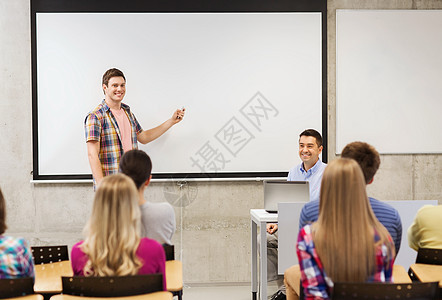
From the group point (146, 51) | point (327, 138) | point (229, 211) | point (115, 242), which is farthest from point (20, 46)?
point (115, 242)

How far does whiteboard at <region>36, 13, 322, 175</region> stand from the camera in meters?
5.12

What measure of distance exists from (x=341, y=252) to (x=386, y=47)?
3.80m

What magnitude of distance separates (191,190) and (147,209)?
8.71ft

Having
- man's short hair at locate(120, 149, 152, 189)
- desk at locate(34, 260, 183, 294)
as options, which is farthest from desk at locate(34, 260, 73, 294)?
man's short hair at locate(120, 149, 152, 189)

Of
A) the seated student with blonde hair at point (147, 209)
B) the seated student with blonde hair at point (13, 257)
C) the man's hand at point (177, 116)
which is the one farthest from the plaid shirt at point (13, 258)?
the man's hand at point (177, 116)

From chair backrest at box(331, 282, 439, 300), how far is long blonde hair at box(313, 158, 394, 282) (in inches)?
5.4

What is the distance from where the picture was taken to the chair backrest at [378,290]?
192cm

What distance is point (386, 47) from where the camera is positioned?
5.32 meters

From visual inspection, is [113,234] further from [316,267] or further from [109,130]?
[109,130]

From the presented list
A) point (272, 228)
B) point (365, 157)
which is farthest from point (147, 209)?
point (272, 228)

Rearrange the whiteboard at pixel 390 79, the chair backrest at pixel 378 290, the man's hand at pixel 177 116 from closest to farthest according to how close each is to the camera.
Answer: the chair backrest at pixel 378 290, the man's hand at pixel 177 116, the whiteboard at pixel 390 79

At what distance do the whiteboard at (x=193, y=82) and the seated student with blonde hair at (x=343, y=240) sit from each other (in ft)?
10.3

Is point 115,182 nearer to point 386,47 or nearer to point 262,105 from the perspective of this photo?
point 262,105

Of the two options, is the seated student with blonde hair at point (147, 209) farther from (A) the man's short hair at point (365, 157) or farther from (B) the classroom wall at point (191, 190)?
(B) the classroom wall at point (191, 190)
